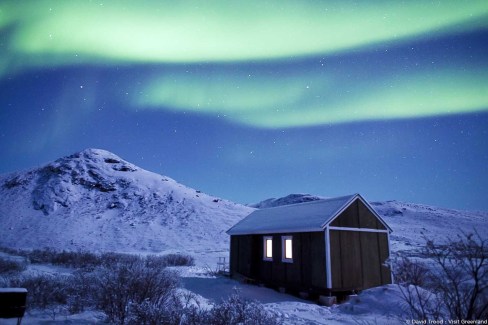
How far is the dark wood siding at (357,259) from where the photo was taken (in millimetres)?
15633

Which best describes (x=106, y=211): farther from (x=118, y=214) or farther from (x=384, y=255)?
(x=384, y=255)

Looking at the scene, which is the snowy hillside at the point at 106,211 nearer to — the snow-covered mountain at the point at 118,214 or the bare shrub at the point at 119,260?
the snow-covered mountain at the point at 118,214

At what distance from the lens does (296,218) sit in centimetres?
1847

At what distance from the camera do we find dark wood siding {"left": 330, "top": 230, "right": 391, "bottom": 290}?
1563cm

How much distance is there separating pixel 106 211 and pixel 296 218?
55.0m

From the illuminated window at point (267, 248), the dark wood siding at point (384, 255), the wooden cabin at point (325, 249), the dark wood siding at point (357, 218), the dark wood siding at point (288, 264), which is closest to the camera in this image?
the wooden cabin at point (325, 249)

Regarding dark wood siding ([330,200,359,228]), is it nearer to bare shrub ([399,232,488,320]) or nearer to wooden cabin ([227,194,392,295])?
wooden cabin ([227,194,392,295])

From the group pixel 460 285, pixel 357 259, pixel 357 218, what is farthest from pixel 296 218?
pixel 460 285

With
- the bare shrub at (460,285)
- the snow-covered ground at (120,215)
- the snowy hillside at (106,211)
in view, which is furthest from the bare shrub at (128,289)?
the snowy hillside at (106,211)

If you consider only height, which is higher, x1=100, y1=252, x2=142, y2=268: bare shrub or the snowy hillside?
the snowy hillside

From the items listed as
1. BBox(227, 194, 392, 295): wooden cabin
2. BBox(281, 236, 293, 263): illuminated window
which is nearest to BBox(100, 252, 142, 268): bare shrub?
BBox(227, 194, 392, 295): wooden cabin

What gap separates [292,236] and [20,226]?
56621 millimetres

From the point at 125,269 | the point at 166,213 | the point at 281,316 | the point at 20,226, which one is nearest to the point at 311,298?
the point at 281,316

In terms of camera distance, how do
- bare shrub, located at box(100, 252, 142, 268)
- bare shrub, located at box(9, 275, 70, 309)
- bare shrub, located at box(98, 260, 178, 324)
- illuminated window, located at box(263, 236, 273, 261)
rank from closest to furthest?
bare shrub, located at box(98, 260, 178, 324) < bare shrub, located at box(9, 275, 70, 309) < bare shrub, located at box(100, 252, 142, 268) < illuminated window, located at box(263, 236, 273, 261)
